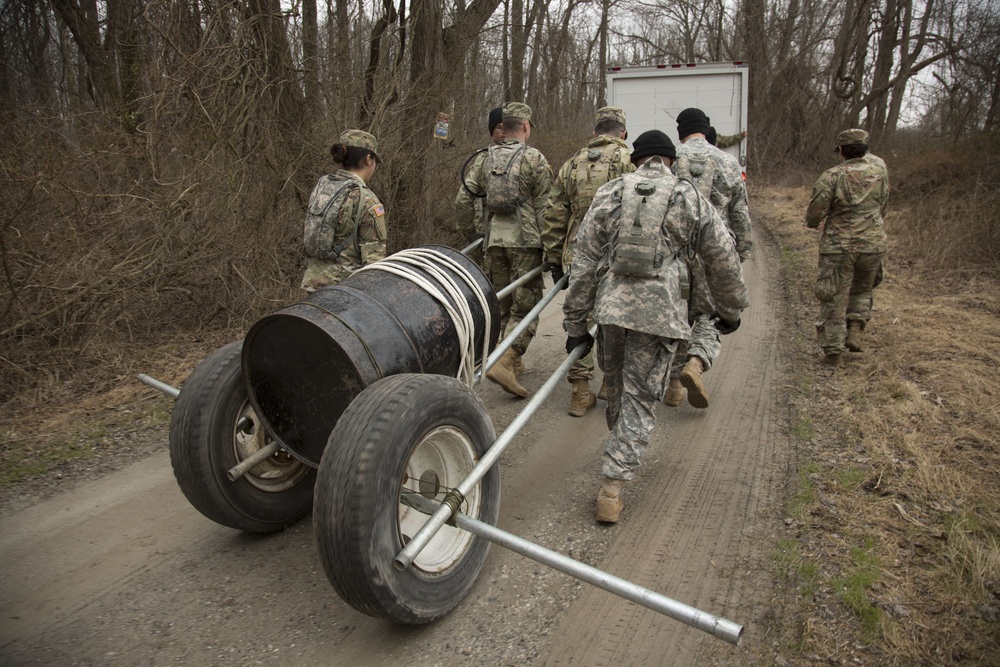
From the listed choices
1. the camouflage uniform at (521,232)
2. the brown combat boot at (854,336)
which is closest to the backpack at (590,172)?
the camouflage uniform at (521,232)

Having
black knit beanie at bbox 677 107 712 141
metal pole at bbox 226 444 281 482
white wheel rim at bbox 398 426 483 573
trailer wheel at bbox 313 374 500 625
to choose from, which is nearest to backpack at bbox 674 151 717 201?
black knit beanie at bbox 677 107 712 141

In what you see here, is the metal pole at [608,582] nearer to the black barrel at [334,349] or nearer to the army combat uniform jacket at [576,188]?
the black barrel at [334,349]

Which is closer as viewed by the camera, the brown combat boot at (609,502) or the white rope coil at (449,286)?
the white rope coil at (449,286)

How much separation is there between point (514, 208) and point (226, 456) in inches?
114

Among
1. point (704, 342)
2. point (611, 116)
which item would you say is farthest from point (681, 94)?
point (704, 342)

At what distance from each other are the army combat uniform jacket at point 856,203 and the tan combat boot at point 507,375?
298 centimetres

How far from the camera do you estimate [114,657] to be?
8.39ft

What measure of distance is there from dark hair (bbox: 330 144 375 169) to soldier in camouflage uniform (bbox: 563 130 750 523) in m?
1.57

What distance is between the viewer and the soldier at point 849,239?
5.68m

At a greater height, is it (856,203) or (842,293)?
(856,203)

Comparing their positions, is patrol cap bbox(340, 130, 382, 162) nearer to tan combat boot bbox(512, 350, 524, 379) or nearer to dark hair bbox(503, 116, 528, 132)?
dark hair bbox(503, 116, 528, 132)

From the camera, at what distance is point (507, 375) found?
4.99m

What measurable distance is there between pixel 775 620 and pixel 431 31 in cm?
804

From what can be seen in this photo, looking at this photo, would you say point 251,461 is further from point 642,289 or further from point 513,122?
point 513,122
